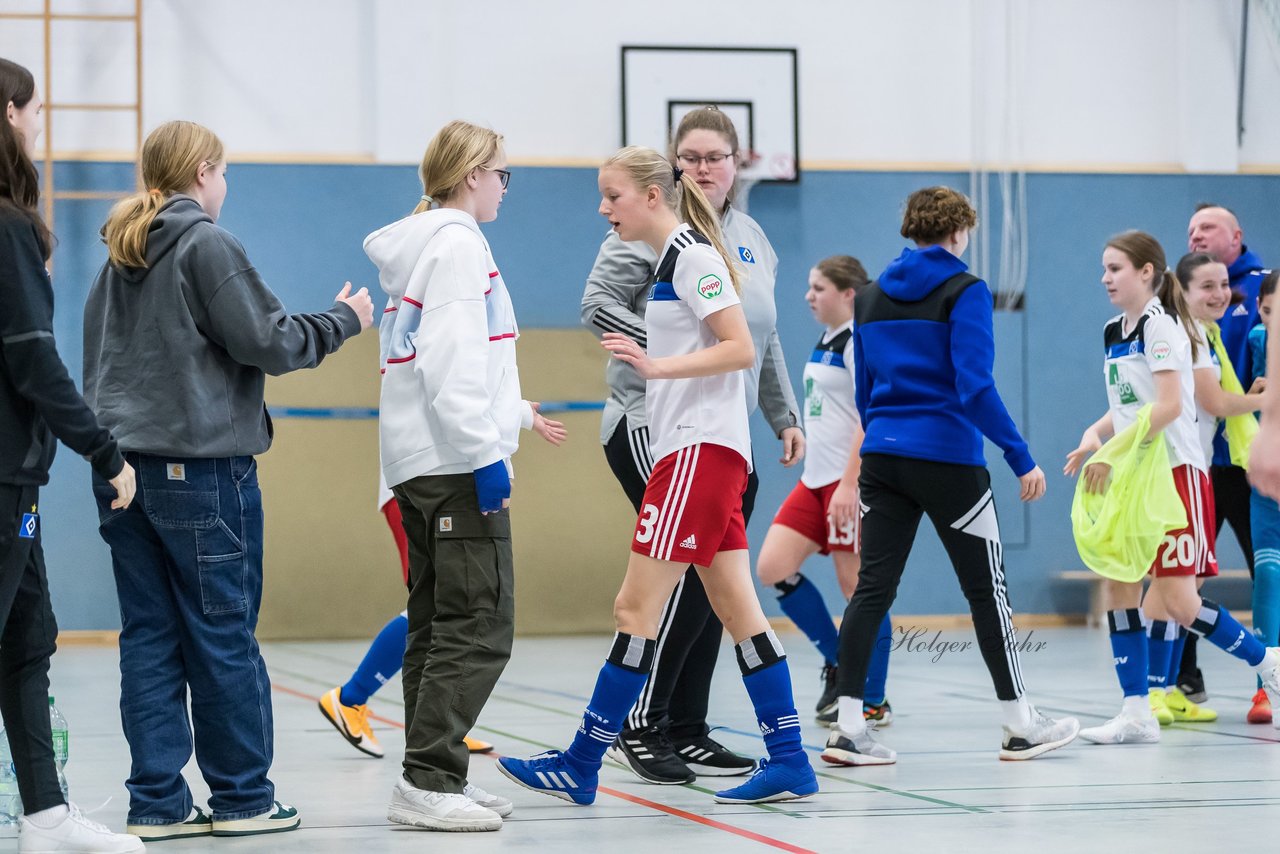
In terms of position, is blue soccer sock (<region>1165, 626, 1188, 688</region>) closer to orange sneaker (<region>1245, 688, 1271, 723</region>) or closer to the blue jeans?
orange sneaker (<region>1245, 688, 1271, 723</region>)

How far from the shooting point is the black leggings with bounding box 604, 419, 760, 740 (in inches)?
157

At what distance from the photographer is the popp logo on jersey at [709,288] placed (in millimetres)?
3404

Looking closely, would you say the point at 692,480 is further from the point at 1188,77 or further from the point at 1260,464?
the point at 1188,77

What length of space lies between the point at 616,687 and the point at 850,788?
76 centimetres

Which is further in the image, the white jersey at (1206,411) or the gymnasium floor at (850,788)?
the white jersey at (1206,411)

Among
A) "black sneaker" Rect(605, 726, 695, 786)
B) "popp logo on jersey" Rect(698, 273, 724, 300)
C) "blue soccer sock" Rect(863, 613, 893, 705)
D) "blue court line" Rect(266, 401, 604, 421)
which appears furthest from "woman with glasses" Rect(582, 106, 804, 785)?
"blue court line" Rect(266, 401, 604, 421)

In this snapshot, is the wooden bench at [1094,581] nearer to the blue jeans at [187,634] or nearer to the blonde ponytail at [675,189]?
the blonde ponytail at [675,189]

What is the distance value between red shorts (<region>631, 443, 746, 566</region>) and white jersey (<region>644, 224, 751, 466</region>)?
33 mm

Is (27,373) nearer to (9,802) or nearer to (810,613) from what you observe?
(9,802)

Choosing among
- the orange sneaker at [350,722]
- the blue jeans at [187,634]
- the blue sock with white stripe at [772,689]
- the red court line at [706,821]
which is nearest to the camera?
the red court line at [706,821]

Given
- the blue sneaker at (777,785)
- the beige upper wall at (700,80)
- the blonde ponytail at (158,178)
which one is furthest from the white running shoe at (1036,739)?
the beige upper wall at (700,80)

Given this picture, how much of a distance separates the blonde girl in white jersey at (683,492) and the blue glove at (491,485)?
0.37 metres

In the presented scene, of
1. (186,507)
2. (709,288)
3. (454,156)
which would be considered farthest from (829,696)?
(186,507)

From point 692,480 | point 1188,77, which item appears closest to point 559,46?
point 1188,77
